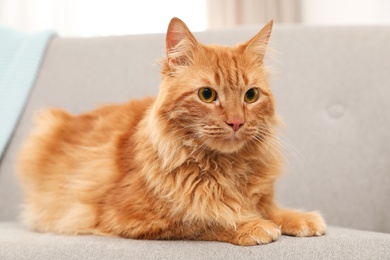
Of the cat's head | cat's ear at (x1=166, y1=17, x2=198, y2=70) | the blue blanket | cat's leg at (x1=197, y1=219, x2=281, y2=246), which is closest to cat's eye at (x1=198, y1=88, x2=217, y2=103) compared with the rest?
the cat's head

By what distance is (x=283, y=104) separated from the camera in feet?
7.27

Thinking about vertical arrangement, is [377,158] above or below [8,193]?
above

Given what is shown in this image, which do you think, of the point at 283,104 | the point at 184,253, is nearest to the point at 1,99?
the point at 283,104

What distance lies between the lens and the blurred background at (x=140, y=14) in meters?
3.36

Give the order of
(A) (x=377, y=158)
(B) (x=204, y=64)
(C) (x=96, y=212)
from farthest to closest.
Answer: (A) (x=377, y=158)
(C) (x=96, y=212)
(B) (x=204, y=64)

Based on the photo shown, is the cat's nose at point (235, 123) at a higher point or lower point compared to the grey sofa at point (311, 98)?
higher

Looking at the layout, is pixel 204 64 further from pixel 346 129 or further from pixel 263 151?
pixel 346 129

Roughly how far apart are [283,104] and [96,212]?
98 cm

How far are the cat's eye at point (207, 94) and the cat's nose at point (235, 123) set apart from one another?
93mm

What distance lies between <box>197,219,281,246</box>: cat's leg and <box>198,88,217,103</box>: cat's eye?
354mm

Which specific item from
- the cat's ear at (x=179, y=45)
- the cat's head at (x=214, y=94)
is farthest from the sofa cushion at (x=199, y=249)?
the cat's ear at (x=179, y=45)

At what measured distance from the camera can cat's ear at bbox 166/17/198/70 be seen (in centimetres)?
144

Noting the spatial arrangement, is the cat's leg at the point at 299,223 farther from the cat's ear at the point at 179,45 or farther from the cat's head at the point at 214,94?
the cat's ear at the point at 179,45

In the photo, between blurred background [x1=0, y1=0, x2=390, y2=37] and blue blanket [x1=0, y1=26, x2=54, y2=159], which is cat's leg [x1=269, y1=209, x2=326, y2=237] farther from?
blurred background [x1=0, y1=0, x2=390, y2=37]
